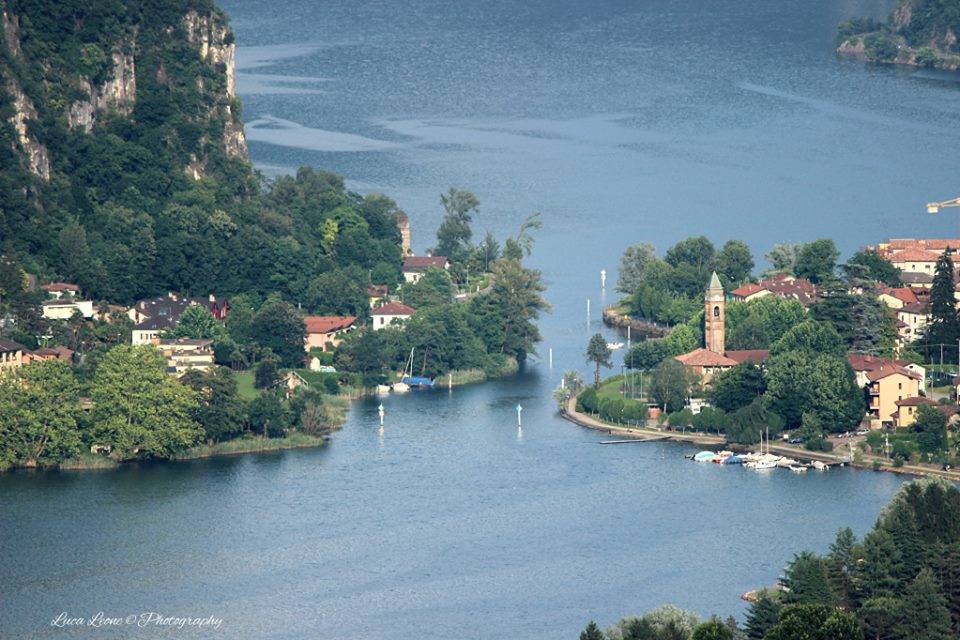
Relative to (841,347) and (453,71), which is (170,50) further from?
(453,71)

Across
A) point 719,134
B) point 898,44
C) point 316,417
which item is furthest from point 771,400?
point 898,44

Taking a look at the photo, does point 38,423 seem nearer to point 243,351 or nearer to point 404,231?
point 243,351

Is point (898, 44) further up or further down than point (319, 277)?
further up

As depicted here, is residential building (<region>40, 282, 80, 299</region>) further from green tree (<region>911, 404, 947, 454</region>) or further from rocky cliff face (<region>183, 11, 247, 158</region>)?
green tree (<region>911, 404, 947, 454</region>)

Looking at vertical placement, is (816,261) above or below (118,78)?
below

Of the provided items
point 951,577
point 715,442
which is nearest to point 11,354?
point 715,442
